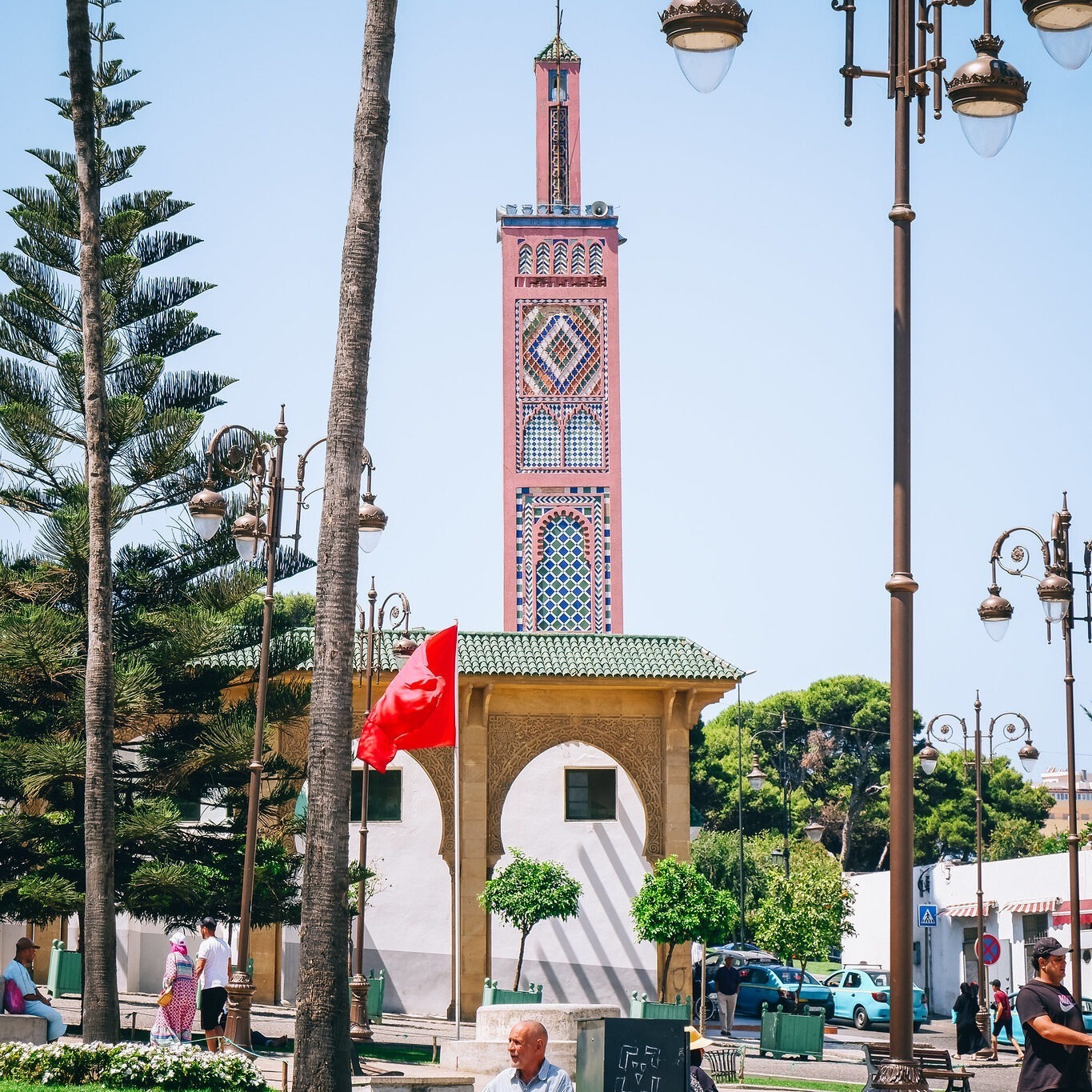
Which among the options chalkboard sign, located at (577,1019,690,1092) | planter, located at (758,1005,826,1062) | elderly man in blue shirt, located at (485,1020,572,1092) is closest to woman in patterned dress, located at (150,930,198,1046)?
chalkboard sign, located at (577,1019,690,1092)

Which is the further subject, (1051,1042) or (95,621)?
(95,621)

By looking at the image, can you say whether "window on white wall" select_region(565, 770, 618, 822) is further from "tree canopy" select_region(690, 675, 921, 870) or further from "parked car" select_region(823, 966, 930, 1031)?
"tree canopy" select_region(690, 675, 921, 870)

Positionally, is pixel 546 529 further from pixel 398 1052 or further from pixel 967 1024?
pixel 398 1052

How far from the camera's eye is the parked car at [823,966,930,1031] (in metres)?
31.8

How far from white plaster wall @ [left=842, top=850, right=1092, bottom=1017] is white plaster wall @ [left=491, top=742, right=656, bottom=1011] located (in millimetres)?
6713

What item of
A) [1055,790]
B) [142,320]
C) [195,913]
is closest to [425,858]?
[195,913]

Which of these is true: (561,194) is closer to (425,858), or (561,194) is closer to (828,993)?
(425,858)

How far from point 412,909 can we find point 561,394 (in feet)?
33.7

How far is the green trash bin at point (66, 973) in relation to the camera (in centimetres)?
2367

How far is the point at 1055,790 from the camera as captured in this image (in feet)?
554

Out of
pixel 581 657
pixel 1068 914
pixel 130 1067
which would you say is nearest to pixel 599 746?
pixel 581 657

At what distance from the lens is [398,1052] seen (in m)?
19.7

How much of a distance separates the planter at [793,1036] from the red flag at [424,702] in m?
9.94

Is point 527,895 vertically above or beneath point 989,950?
above
